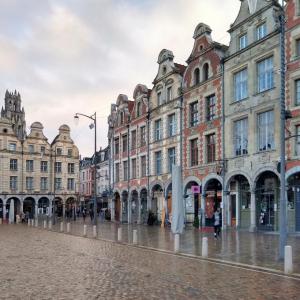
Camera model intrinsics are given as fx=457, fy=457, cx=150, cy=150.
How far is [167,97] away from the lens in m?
41.7

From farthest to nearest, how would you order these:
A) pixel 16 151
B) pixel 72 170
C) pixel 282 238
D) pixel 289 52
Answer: pixel 72 170 → pixel 16 151 → pixel 289 52 → pixel 282 238

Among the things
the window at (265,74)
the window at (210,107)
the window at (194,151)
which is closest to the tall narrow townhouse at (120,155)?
the window at (194,151)

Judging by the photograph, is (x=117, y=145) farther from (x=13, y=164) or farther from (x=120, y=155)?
(x=13, y=164)

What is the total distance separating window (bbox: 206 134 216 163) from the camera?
113 feet

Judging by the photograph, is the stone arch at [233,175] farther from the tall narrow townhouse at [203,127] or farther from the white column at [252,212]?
the tall narrow townhouse at [203,127]

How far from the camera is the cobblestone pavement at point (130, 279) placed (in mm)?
9711

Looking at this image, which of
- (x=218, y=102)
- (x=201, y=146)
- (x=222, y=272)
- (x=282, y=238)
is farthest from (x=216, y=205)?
(x=222, y=272)

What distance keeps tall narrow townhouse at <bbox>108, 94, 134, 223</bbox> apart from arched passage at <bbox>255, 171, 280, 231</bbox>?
20.4 metres

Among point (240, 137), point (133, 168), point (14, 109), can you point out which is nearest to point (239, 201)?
point (240, 137)

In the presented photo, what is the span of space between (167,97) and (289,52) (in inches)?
624

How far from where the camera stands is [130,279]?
11.5 m

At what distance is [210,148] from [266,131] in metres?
6.63

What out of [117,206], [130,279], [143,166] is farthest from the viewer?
[117,206]

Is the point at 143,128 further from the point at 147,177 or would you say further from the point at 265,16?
the point at 265,16
